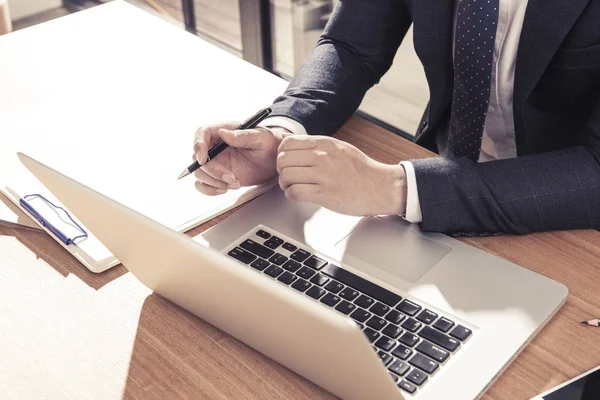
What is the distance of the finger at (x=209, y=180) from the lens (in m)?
1.25

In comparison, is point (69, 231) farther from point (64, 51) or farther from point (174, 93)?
point (64, 51)

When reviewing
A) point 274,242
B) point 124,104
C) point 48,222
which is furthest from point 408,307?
point 124,104

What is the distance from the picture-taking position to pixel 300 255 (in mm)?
1123

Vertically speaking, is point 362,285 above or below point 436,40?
below

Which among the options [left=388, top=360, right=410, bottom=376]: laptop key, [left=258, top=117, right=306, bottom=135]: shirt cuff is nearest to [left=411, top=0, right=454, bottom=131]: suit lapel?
[left=258, top=117, right=306, bottom=135]: shirt cuff

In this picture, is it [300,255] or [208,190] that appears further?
[208,190]

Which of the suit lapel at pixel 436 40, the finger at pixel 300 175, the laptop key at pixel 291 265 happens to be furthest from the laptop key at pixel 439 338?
the suit lapel at pixel 436 40

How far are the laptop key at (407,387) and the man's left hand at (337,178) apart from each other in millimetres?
A: 338

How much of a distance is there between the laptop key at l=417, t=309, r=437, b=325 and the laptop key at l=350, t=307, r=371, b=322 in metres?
0.07

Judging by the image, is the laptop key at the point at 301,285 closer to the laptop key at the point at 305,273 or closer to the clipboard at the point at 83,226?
the laptop key at the point at 305,273

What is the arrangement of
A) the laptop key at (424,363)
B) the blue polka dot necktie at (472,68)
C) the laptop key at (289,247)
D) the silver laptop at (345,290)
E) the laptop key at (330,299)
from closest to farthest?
the silver laptop at (345,290) → the laptop key at (424,363) → the laptop key at (330,299) → the laptop key at (289,247) → the blue polka dot necktie at (472,68)

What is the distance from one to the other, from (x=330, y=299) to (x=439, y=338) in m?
0.15

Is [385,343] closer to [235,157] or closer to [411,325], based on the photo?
[411,325]

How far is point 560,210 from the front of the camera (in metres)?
1.19
